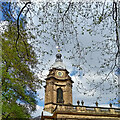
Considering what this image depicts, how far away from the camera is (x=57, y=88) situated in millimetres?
31375

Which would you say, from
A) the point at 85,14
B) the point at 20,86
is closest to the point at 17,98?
the point at 20,86

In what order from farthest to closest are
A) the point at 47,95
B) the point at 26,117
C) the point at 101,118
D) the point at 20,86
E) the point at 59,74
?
1. the point at 59,74
2. the point at 47,95
3. the point at 101,118
4. the point at 26,117
5. the point at 20,86

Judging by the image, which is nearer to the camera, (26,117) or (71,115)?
(26,117)

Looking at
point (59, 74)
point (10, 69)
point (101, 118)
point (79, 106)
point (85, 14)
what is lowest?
point (101, 118)

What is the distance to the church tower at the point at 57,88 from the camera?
94.6 ft

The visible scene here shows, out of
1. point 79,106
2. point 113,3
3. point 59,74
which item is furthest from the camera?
point 59,74

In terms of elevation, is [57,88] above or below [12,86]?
above

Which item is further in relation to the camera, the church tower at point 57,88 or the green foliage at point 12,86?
the church tower at point 57,88

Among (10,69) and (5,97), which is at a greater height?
(10,69)

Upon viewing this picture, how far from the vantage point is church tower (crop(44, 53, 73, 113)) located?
1135 inches

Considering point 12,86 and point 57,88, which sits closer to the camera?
point 12,86

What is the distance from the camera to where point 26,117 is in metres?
9.05

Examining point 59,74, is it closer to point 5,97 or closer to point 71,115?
point 71,115

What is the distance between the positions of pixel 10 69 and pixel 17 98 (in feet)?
5.78
